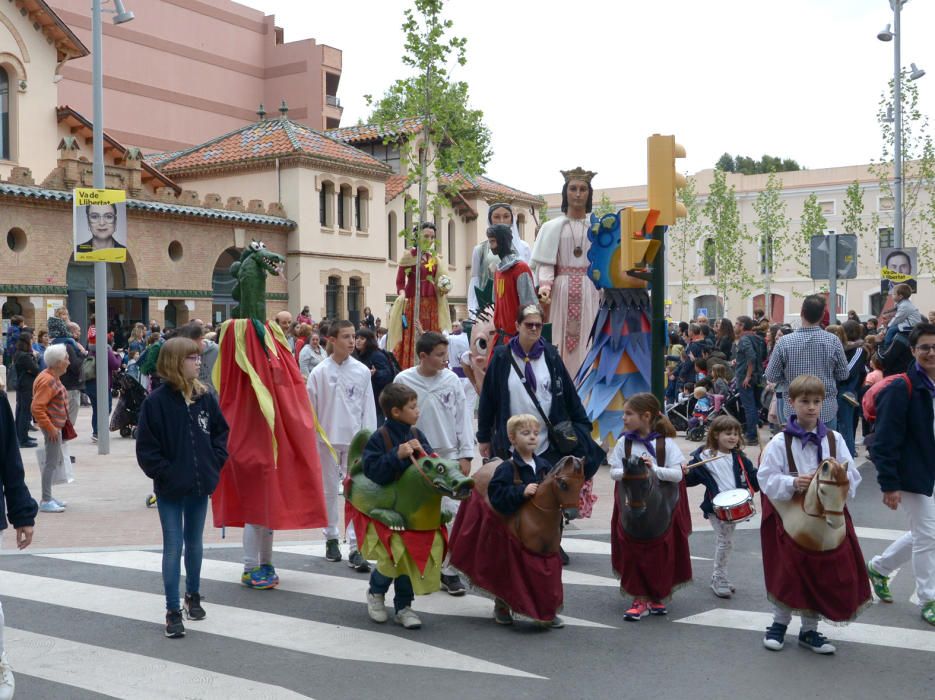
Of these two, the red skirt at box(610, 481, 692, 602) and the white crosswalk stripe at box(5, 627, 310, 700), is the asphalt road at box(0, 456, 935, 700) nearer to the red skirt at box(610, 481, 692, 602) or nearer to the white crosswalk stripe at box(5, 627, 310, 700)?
the white crosswalk stripe at box(5, 627, 310, 700)

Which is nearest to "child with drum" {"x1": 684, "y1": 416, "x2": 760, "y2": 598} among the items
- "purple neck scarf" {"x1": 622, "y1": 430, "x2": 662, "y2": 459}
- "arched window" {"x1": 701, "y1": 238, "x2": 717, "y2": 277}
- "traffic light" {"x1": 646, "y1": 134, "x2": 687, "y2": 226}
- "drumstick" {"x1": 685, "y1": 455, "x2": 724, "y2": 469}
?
"drumstick" {"x1": 685, "y1": 455, "x2": 724, "y2": 469}

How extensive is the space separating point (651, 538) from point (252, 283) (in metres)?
3.36

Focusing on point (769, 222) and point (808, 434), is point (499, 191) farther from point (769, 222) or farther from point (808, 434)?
point (808, 434)

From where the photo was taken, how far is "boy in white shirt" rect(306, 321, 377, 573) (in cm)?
810

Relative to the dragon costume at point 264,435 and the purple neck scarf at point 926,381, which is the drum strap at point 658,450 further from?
the dragon costume at point 264,435

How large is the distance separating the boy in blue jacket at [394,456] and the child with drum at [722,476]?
1.90 metres

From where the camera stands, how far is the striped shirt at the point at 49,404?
10.2 metres

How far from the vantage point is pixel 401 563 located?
6133mm

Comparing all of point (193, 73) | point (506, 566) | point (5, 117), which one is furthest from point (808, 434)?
point (193, 73)

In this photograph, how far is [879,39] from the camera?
81.4 feet

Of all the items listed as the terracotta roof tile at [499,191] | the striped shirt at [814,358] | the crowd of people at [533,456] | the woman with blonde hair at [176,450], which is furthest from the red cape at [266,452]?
the terracotta roof tile at [499,191]

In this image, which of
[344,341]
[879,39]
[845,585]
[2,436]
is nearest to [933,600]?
[845,585]

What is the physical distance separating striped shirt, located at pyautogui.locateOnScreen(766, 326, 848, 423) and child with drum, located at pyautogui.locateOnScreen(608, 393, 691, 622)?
12.7 ft

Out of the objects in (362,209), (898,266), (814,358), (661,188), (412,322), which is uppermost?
(362,209)
